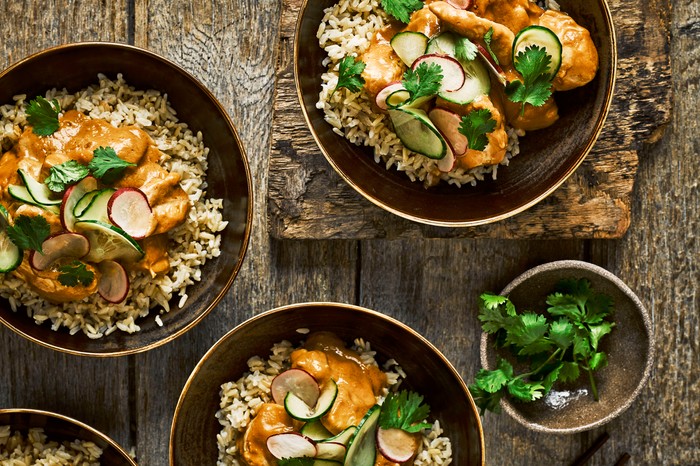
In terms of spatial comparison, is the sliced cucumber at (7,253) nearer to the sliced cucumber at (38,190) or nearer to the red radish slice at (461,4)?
the sliced cucumber at (38,190)

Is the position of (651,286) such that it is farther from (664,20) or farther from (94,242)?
(94,242)

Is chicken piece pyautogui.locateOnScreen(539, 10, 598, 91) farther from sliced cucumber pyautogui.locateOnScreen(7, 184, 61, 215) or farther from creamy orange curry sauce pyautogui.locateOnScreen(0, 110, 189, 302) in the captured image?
sliced cucumber pyautogui.locateOnScreen(7, 184, 61, 215)

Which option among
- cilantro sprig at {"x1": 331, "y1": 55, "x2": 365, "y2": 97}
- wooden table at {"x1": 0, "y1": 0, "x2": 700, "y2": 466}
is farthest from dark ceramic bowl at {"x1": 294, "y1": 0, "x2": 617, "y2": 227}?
wooden table at {"x1": 0, "y1": 0, "x2": 700, "y2": 466}

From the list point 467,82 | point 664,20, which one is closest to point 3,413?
point 467,82

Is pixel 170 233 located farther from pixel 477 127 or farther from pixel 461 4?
pixel 461 4

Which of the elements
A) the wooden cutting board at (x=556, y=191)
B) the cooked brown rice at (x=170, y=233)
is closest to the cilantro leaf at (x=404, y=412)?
the wooden cutting board at (x=556, y=191)

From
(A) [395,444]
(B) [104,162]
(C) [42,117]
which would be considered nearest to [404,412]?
(A) [395,444]
